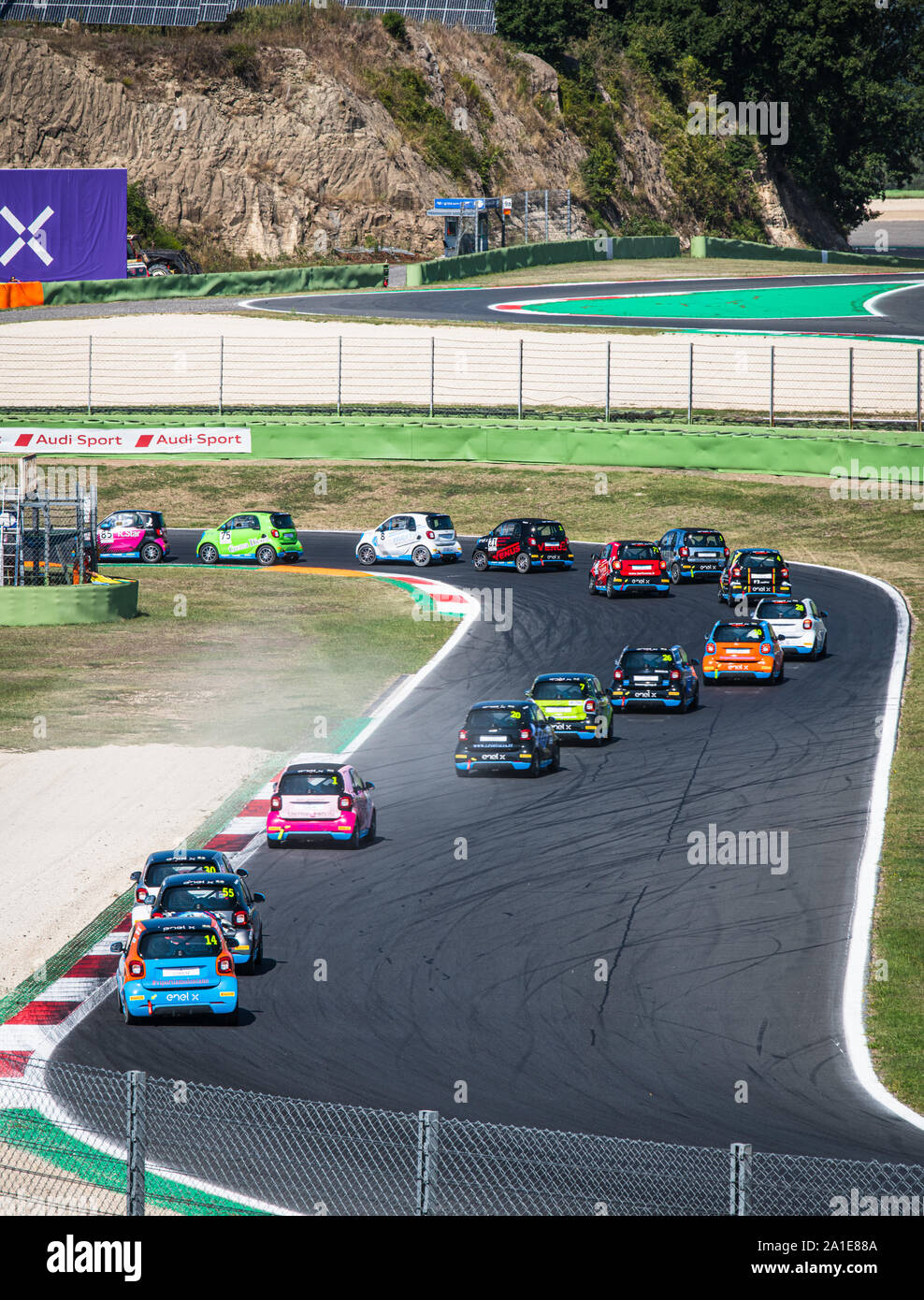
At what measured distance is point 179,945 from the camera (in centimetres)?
1697

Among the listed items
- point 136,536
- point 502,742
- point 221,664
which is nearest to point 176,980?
point 502,742

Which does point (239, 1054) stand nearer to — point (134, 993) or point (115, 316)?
point (134, 993)

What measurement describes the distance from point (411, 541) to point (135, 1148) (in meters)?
36.4

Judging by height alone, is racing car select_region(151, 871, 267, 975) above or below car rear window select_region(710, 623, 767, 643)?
below

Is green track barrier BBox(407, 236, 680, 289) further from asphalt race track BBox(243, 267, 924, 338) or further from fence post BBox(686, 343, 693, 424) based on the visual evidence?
fence post BBox(686, 343, 693, 424)

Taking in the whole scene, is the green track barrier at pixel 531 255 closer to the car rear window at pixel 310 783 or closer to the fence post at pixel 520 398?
the fence post at pixel 520 398

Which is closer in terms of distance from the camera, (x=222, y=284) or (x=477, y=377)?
(x=477, y=377)

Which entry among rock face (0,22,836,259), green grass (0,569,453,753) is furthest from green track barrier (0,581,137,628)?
rock face (0,22,836,259)

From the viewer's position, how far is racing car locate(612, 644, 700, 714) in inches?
1231

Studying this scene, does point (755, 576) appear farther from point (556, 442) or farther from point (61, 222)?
point (61, 222)

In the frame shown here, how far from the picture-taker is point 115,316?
245ft

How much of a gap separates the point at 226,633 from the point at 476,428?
68.1 feet

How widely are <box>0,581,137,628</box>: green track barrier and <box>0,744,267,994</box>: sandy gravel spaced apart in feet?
39.7
